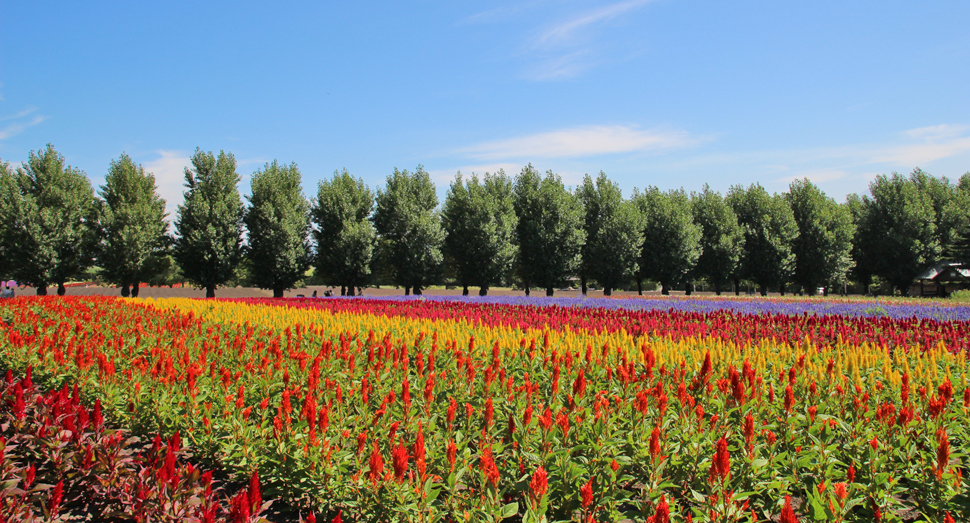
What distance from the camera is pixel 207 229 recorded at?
35062 millimetres

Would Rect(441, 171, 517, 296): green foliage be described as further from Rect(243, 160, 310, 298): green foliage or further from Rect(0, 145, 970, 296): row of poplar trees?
Rect(243, 160, 310, 298): green foliage

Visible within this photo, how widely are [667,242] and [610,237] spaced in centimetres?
552

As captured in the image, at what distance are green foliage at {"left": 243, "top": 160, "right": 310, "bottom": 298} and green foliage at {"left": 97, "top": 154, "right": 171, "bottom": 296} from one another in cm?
605

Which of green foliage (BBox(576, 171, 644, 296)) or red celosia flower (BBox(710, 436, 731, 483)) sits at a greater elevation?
green foliage (BBox(576, 171, 644, 296))

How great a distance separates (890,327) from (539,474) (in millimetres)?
10122

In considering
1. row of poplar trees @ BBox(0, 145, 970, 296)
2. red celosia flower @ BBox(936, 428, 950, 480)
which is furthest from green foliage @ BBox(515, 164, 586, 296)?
red celosia flower @ BBox(936, 428, 950, 480)

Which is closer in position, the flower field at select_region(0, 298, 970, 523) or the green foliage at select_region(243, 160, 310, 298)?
the flower field at select_region(0, 298, 970, 523)

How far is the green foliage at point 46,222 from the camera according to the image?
3347 centimetres

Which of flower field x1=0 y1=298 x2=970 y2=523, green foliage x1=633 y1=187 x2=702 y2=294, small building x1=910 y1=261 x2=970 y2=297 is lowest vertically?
flower field x1=0 y1=298 x2=970 y2=523

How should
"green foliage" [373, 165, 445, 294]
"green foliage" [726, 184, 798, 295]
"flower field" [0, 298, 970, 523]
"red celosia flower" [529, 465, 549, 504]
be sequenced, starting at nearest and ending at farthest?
"red celosia flower" [529, 465, 549, 504] < "flower field" [0, 298, 970, 523] < "green foliage" [373, 165, 445, 294] < "green foliage" [726, 184, 798, 295]

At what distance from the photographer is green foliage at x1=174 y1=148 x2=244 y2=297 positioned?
3534cm

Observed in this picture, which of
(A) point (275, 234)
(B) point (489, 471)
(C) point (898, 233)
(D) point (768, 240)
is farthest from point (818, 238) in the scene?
(B) point (489, 471)

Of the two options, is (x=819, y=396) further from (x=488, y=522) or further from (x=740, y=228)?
(x=740, y=228)

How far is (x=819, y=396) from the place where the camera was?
4.89 m
